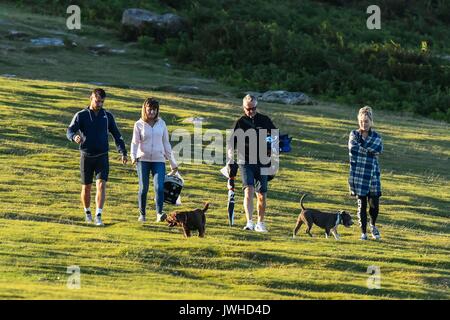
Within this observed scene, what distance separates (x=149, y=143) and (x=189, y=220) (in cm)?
178

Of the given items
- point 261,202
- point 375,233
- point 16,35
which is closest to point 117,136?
point 261,202

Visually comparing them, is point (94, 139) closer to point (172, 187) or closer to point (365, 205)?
point (172, 187)

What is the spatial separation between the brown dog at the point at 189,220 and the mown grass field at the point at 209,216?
8.7 inches

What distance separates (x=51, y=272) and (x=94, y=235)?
3.01 meters

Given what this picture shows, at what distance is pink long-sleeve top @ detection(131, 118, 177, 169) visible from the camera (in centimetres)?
2186

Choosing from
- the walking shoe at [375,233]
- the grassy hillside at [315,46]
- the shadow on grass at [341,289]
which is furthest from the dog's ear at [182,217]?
the grassy hillside at [315,46]

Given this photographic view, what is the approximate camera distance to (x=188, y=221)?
830 inches

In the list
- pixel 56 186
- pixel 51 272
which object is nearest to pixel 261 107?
pixel 56 186

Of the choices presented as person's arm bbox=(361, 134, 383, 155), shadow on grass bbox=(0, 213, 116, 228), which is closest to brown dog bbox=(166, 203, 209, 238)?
shadow on grass bbox=(0, 213, 116, 228)

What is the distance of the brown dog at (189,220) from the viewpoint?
21016 mm

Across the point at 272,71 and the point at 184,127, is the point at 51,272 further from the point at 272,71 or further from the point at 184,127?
the point at 272,71

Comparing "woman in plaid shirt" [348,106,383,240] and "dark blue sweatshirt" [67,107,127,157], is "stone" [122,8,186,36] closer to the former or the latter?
"dark blue sweatshirt" [67,107,127,157]

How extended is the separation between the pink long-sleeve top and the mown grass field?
4.50ft

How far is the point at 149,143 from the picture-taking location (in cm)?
2186
